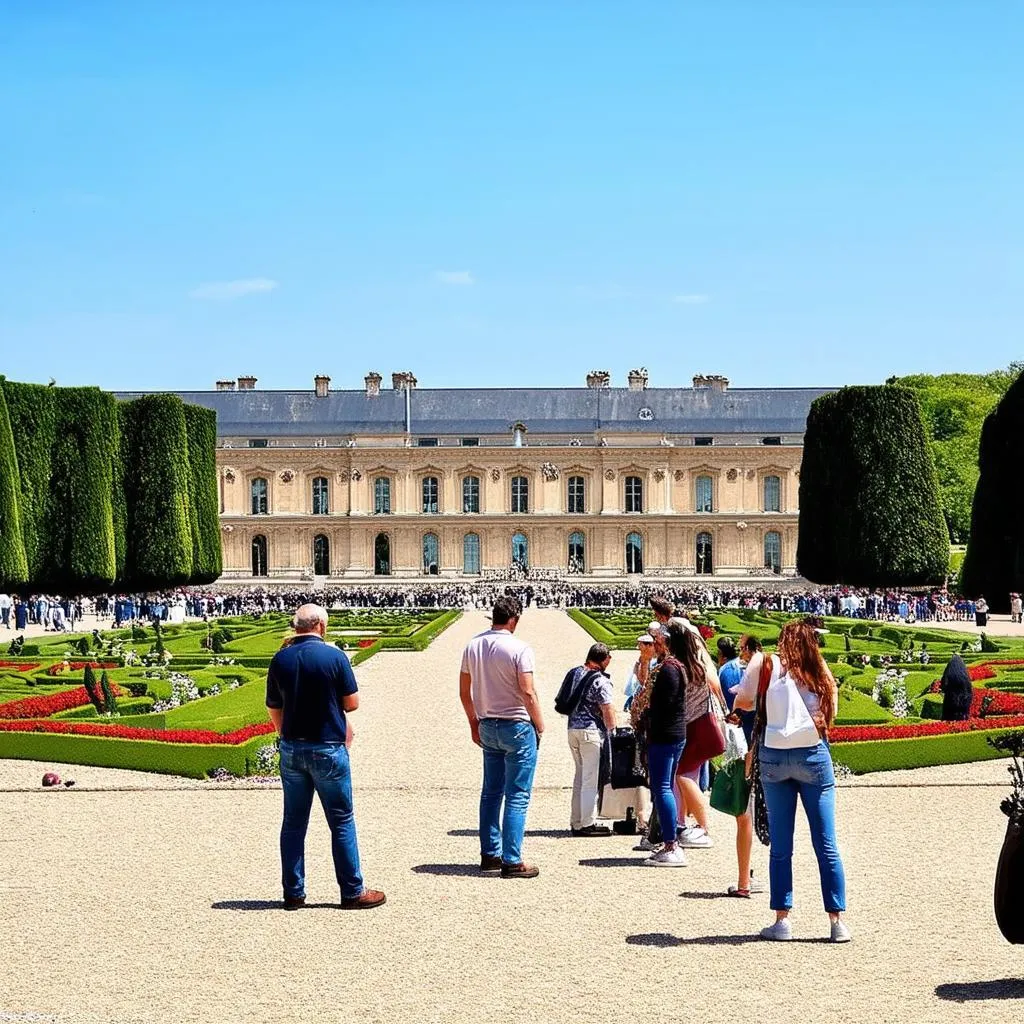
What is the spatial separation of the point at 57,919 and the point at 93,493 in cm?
2988

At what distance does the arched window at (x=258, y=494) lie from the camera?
5647 cm

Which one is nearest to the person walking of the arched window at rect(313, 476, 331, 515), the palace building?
the palace building

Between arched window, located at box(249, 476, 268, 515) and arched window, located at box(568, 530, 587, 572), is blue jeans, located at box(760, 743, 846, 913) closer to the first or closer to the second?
arched window, located at box(568, 530, 587, 572)

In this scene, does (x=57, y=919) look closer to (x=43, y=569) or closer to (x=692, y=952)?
(x=692, y=952)

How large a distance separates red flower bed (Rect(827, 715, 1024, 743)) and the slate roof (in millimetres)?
45835

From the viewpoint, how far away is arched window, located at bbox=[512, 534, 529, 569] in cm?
5638

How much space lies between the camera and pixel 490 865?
6.75 m

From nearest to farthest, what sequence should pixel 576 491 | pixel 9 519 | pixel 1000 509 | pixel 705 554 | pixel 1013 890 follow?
1. pixel 1013 890
2. pixel 1000 509
3. pixel 9 519
4. pixel 705 554
5. pixel 576 491

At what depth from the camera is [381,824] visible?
8.02 m

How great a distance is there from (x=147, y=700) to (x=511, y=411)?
45329 millimetres

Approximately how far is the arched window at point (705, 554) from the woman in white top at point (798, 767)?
5059 centimetres

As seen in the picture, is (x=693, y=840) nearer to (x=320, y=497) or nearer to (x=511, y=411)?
(x=320, y=497)

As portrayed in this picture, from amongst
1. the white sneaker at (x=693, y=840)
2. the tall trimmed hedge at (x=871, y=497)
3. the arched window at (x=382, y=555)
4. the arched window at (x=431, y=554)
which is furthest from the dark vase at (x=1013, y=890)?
the arched window at (x=382, y=555)

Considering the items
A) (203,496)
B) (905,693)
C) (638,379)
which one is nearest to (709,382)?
(638,379)
